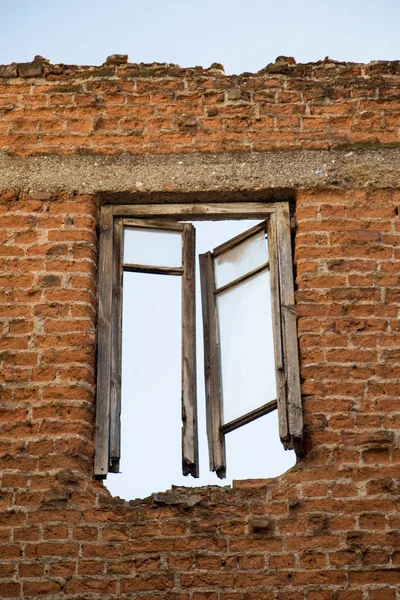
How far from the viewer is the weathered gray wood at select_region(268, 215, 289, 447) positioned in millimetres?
6496

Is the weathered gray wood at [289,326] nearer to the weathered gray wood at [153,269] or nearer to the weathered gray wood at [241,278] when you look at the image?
the weathered gray wood at [241,278]

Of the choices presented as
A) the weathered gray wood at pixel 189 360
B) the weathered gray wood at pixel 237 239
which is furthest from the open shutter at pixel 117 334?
the weathered gray wood at pixel 237 239

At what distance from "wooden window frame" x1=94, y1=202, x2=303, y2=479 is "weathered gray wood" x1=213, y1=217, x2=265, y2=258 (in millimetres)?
65

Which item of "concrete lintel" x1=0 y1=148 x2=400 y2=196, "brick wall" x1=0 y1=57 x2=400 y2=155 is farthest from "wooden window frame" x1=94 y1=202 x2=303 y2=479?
"brick wall" x1=0 y1=57 x2=400 y2=155

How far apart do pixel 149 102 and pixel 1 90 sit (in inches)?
37.3

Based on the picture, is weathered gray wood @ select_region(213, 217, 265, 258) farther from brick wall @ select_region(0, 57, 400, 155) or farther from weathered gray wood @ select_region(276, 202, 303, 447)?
brick wall @ select_region(0, 57, 400, 155)

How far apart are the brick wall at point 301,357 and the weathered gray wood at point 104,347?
0.07 m

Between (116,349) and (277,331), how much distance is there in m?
0.93

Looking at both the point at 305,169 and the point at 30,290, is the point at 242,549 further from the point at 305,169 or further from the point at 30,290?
the point at 305,169

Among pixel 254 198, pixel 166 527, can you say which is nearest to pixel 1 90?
pixel 254 198

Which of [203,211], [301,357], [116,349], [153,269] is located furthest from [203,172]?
[301,357]

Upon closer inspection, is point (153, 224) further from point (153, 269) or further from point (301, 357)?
point (301, 357)

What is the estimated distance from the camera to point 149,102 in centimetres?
744

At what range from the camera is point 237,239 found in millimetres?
7219
